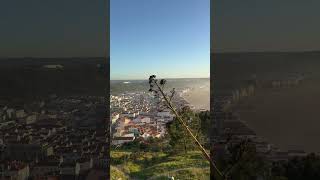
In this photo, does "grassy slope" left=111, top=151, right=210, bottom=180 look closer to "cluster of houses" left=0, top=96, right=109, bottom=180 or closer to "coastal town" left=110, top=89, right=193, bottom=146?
"coastal town" left=110, top=89, right=193, bottom=146

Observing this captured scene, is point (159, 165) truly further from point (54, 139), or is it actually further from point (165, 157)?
point (54, 139)

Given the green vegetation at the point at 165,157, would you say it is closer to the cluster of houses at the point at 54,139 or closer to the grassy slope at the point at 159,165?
the grassy slope at the point at 159,165

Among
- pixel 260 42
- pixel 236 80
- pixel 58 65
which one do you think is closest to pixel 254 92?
pixel 236 80

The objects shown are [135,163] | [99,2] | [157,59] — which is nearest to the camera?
[99,2]

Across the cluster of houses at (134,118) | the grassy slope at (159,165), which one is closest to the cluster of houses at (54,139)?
the cluster of houses at (134,118)

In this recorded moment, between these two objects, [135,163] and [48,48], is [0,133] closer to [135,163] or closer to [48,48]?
[48,48]

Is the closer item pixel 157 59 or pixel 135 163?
pixel 157 59

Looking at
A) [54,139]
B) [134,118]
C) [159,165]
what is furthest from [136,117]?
[54,139]
